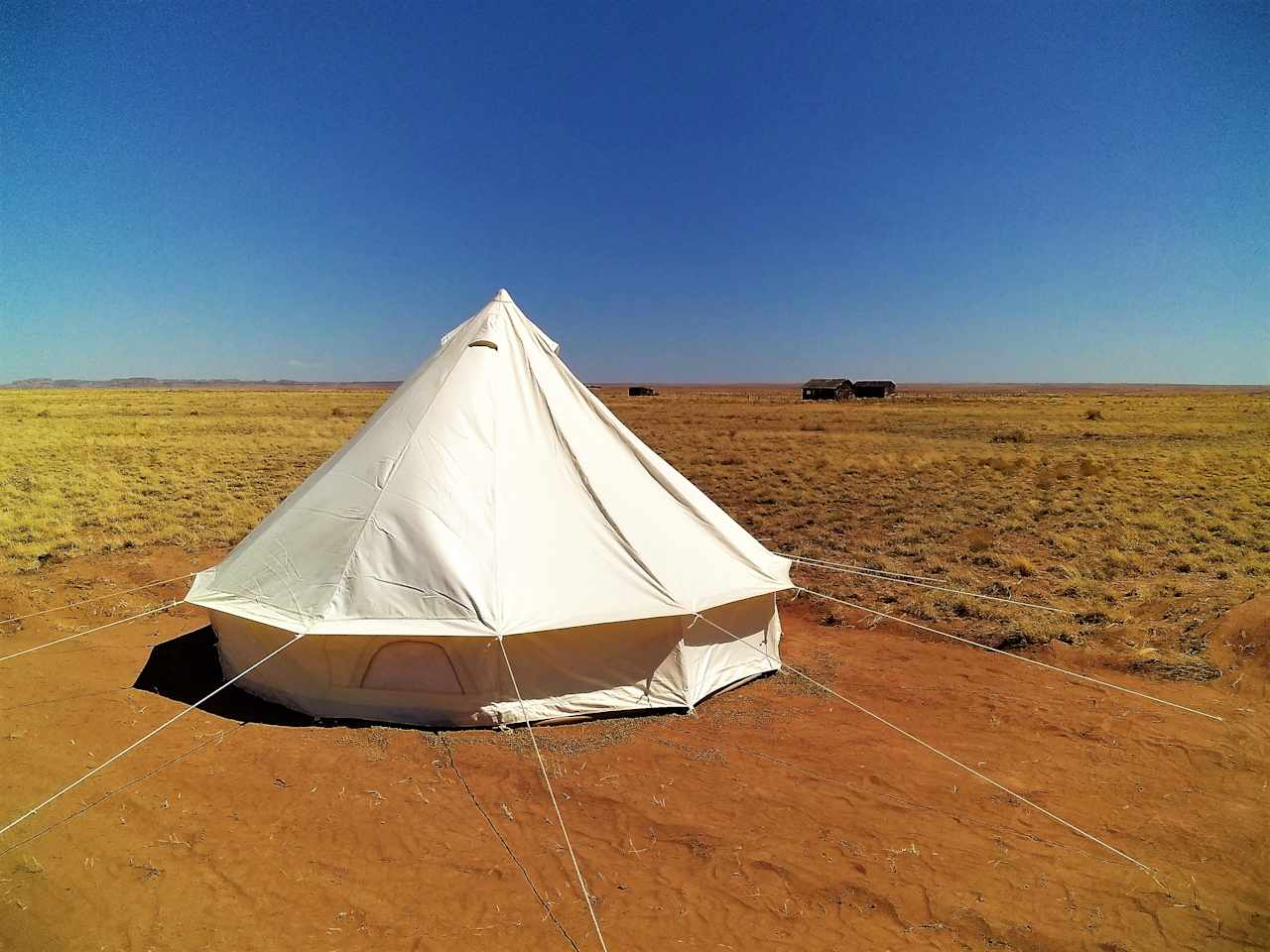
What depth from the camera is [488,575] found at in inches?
228

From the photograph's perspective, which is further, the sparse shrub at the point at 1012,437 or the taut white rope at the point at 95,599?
the sparse shrub at the point at 1012,437

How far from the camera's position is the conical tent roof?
18.5 feet

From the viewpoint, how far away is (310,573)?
5945 mm

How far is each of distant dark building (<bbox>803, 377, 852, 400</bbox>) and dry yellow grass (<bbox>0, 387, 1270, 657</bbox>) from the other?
3616 cm

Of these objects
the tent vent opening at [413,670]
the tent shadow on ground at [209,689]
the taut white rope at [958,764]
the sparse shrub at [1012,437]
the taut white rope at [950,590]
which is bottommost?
the taut white rope at [958,764]

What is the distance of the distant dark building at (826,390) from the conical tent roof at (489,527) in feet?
225

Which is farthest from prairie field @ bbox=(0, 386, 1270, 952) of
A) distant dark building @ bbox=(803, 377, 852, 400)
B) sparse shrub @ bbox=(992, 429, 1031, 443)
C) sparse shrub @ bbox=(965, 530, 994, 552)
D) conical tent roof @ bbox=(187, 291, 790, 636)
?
distant dark building @ bbox=(803, 377, 852, 400)

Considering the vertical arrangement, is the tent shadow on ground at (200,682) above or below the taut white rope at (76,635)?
below

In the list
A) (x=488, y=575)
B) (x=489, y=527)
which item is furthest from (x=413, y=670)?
(x=489, y=527)

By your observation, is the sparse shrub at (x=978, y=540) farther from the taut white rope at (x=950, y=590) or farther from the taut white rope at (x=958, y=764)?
the taut white rope at (x=958, y=764)

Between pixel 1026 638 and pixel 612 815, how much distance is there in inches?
250

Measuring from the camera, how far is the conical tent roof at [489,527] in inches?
222

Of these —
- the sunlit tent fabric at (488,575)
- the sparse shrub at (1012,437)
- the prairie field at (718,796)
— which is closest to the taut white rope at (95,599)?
the prairie field at (718,796)

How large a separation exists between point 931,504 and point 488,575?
48.8 feet
